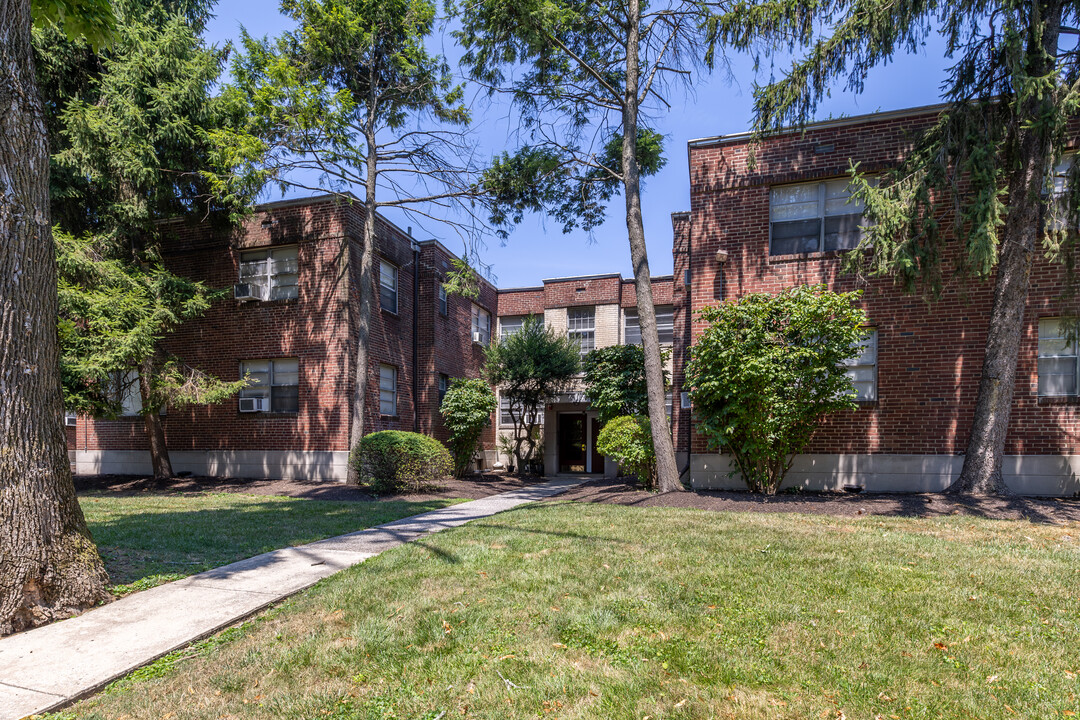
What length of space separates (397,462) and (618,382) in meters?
6.93

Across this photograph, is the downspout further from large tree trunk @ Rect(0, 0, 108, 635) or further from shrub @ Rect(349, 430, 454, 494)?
large tree trunk @ Rect(0, 0, 108, 635)

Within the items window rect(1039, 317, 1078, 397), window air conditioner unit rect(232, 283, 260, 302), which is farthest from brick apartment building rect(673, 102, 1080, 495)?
window air conditioner unit rect(232, 283, 260, 302)

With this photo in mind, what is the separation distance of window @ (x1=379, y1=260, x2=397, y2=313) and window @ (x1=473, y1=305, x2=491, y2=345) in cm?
487

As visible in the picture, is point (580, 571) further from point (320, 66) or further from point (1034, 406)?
point (320, 66)

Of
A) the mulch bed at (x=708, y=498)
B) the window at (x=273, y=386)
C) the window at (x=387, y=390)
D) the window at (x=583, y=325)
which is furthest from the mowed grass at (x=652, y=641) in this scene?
the window at (x=583, y=325)

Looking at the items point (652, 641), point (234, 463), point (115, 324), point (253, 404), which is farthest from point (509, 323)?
point (652, 641)

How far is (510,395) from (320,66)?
10.7m

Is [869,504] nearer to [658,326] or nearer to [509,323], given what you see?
[658,326]

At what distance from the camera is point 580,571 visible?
5031 mm

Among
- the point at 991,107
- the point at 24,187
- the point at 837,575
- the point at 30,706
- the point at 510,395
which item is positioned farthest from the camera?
the point at 510,395

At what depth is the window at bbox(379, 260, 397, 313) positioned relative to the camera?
16766 mm

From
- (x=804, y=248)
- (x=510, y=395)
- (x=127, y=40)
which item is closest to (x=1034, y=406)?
(x=804, y=248)

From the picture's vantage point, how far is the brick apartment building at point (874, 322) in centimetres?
1034

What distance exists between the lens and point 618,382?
1661 centimetres
